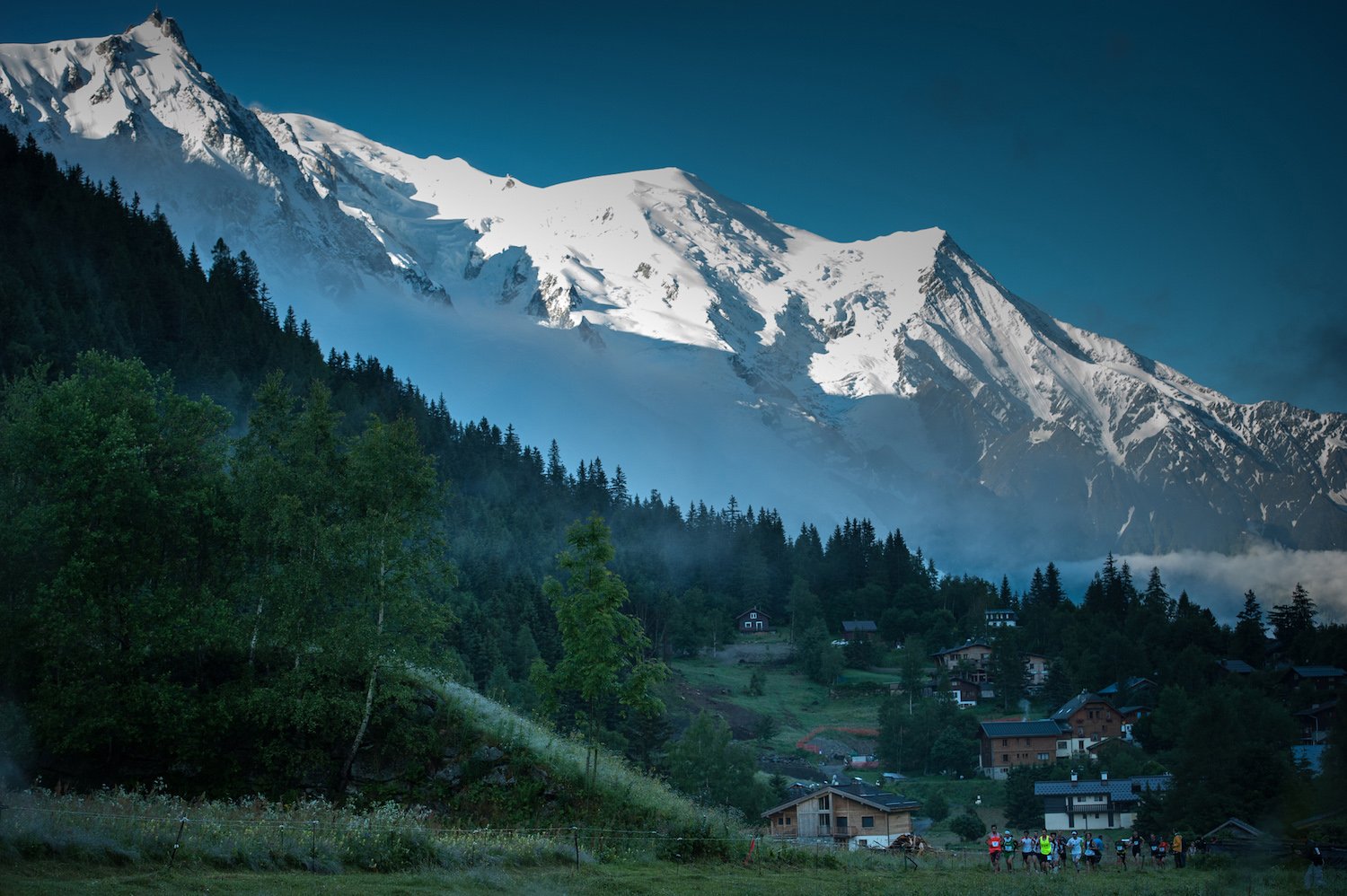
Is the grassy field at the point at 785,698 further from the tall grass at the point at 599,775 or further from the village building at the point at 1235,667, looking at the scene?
the tall grass at the point at 599,775

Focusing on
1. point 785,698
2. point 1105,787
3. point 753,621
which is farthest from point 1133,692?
point 753,621

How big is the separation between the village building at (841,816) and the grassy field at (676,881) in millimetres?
30500

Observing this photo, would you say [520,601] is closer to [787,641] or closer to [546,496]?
[787,641]

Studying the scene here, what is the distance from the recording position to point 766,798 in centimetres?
6944

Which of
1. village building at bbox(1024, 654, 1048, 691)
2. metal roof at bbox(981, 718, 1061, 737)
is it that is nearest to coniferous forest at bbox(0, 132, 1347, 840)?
metal roof at bbox(981, 718, 1061, 737)

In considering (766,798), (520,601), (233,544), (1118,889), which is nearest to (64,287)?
(520,601)

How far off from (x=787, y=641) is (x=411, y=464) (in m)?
120

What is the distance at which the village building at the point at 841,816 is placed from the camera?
209 feet

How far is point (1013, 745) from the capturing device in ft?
340

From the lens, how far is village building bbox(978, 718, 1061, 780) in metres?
103

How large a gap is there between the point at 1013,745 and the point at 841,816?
150ft

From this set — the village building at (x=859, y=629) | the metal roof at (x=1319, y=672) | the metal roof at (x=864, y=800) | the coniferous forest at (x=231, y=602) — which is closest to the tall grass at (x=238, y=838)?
the coniferous forest at (x=231, y=602)

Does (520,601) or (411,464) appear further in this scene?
(520,601)

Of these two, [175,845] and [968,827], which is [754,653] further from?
[175,845]
